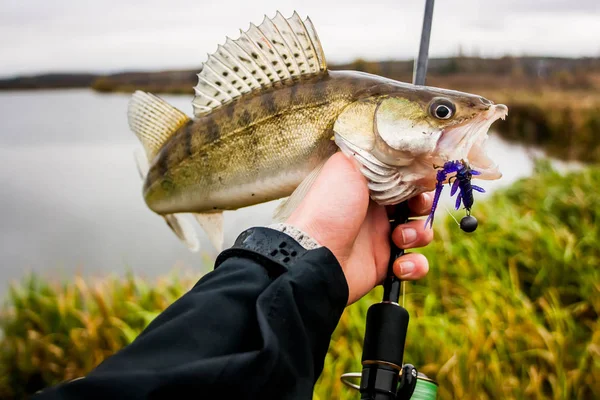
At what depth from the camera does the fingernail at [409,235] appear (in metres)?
1.82

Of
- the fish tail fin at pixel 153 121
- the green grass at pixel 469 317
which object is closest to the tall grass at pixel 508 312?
the green grass at pixel 469 317

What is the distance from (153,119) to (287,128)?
1.87 ft

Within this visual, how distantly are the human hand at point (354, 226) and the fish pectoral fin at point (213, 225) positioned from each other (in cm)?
45

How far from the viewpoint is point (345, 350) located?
3.60 meters

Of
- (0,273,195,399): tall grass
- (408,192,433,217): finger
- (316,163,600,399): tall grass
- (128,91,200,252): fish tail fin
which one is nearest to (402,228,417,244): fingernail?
(408,192,433,217): finger

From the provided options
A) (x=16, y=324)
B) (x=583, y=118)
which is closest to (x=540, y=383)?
(x=16, y=324)

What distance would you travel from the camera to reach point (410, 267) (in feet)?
5.94

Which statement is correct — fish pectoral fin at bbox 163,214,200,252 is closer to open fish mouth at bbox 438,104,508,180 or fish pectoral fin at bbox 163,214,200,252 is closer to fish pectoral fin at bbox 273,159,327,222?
fish pectoral fin at bbox 273,159,327,222

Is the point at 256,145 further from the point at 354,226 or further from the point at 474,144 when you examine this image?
the point at 474,144

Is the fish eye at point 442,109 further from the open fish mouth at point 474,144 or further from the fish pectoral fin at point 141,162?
the fish pectoral fin at point 141,162

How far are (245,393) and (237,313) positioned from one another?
0.17 m

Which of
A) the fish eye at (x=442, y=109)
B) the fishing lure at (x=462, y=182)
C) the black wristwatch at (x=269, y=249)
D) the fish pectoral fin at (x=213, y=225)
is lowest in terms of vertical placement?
the fish pectoral fin at (x=213, y=225)

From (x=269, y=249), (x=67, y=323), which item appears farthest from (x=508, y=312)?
(x=67, y=323)

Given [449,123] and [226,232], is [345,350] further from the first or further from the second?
[449,123]
